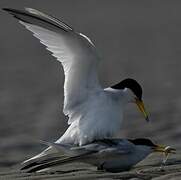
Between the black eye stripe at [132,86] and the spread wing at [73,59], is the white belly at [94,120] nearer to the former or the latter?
the spread wing at [73,59]

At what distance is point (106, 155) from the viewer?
8.01 meters

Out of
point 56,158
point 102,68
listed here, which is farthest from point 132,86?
point 102,68

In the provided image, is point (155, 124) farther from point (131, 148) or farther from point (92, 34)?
point (92, 34)

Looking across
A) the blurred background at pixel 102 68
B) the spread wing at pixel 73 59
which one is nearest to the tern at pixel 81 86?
the spread wing at pixel 73 59

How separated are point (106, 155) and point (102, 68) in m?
8.90

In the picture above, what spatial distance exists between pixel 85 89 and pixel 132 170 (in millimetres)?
1159

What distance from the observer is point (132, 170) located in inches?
310

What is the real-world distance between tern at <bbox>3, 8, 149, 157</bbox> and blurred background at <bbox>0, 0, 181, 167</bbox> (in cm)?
108

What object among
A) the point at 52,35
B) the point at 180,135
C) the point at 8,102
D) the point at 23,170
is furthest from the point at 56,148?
the point at 8,102

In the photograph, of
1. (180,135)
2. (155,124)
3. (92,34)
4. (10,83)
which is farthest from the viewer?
(92,34)

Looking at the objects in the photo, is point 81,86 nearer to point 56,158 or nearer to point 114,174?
point 56,158

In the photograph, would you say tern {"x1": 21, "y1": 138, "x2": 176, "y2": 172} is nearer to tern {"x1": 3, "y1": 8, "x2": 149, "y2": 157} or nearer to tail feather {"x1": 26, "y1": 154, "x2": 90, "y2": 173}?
tail feather {"x1": 26, "y1": 154, "x2": 90, "y2": 173}

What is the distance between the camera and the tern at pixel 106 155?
7.97 m

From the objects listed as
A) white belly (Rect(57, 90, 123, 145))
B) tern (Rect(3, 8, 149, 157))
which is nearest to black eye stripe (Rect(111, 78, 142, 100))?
tern (Rect(3, 8, 149, 157))
